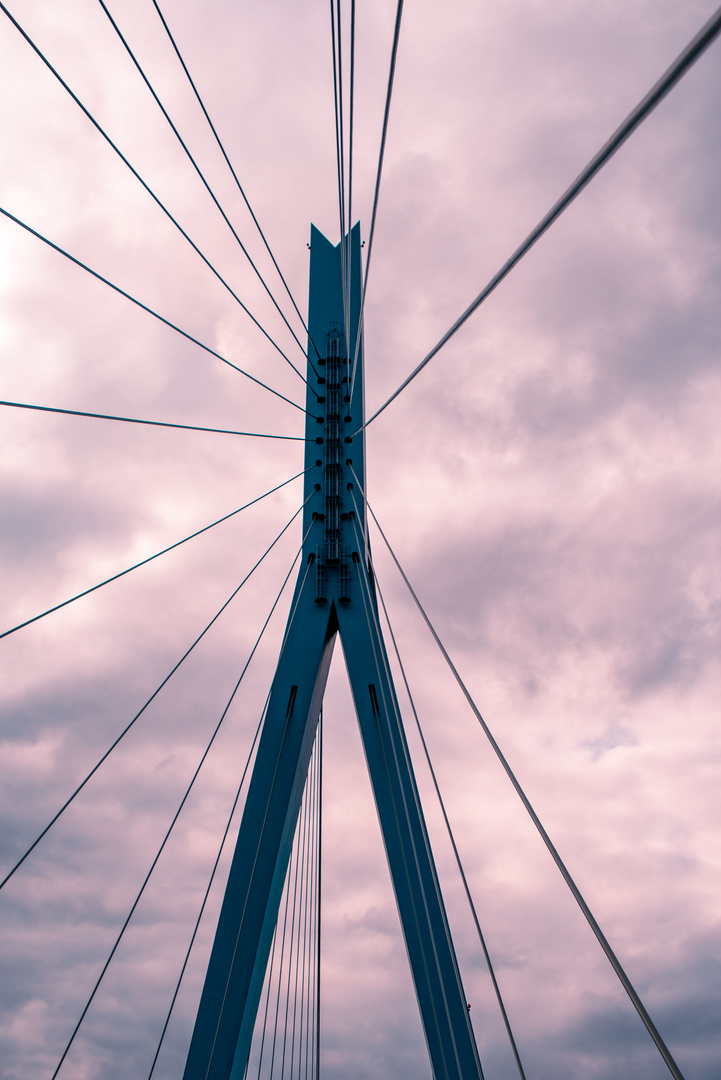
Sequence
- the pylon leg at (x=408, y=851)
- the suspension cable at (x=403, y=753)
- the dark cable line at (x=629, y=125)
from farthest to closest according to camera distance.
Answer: the suspension cable at (x=403, y=753) < the pylon leg at (x=408, y=851) < the dark cable line at (x=629, y=125)

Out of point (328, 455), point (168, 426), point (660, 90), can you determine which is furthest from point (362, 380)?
point (660, 90)

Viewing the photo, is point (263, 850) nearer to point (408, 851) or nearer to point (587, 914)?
point (408, 851)

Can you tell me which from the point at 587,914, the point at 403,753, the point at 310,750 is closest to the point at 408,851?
the point at 403,753

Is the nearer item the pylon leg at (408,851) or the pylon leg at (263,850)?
the pylon leg at (408,851)

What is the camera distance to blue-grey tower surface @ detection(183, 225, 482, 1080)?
9.87m

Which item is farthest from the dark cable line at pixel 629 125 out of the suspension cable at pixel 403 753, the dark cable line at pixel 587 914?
the suspension cable at pixel 403 753

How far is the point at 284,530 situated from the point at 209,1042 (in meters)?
6.93

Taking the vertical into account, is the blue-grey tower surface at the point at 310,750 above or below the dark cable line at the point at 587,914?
above

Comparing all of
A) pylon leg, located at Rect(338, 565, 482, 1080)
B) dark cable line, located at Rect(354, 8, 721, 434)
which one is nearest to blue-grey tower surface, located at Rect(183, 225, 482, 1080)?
pylon leg, located at Rect(338, 565, 482, 1080)

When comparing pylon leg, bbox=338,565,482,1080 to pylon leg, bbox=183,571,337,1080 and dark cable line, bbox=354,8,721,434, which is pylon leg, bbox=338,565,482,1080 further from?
dark cable line, bbox=354,8,721,434

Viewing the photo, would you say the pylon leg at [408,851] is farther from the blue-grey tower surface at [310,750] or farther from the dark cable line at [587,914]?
the dark cable line at [587,914]

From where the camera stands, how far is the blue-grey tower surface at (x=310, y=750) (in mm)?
9867

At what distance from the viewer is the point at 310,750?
12609 millimetres

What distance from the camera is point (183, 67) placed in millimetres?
8445
